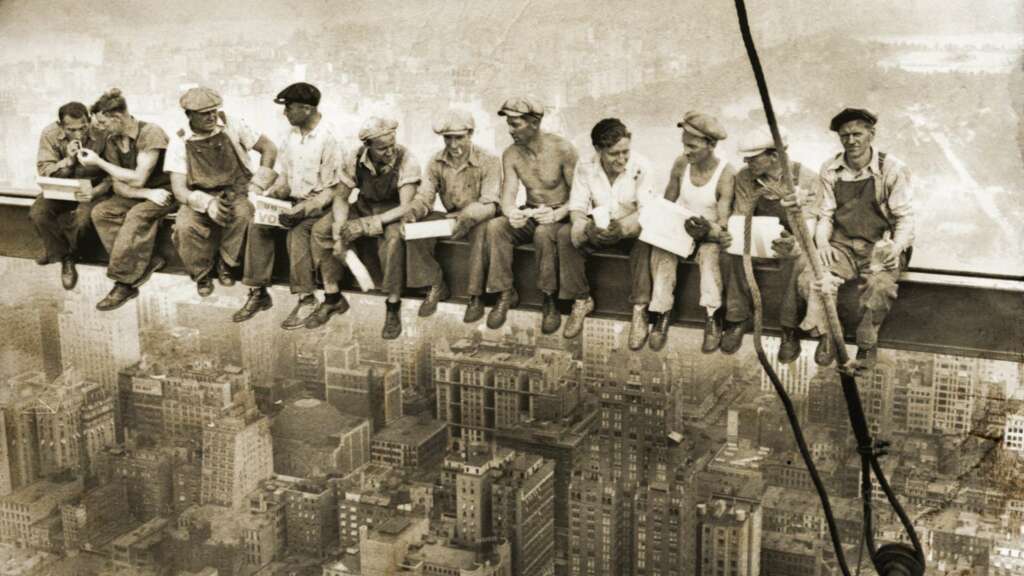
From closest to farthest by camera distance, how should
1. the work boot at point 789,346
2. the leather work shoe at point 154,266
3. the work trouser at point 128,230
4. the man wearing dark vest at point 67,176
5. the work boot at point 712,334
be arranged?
1. the work boot at point 789,346
2. the work boot at point 712,334
3. the work trouser at point 128,230
4. the leather work shoe at point 154,266
5. the man wearing dark vest at point 67,176

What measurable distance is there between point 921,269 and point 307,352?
4571 millimetres

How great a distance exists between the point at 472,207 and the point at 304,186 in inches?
46.9

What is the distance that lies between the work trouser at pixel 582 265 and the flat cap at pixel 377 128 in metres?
1.19

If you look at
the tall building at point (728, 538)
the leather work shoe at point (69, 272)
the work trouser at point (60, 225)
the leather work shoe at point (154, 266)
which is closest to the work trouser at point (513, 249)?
the tall building at point (728, 538)

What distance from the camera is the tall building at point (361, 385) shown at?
28.5 ft

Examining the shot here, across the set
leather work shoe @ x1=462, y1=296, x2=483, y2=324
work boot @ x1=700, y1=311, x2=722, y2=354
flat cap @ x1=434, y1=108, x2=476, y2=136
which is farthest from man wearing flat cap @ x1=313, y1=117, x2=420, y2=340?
work boot @ x1=700, y1=311, x2=722, y2=354

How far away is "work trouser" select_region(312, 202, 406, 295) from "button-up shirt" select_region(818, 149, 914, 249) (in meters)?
2.46

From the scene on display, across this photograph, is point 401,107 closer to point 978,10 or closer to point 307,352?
point 307,352

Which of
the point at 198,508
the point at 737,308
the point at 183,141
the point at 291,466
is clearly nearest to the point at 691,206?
the point at 737,308

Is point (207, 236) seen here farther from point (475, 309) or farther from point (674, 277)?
point (674, 277)

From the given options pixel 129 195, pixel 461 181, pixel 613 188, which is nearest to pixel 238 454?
pixel 129 195

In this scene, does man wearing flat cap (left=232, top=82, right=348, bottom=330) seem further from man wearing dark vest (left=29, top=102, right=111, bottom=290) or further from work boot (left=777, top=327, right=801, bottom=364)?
work boot (left=777, top=327, right=801, bottom=364)

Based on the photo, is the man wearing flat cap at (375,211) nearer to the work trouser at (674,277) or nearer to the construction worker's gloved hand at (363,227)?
the construction worker's gloved hand at (363,227)

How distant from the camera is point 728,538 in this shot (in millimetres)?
7715
